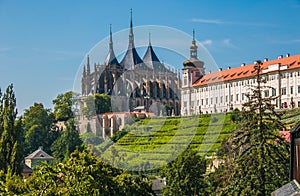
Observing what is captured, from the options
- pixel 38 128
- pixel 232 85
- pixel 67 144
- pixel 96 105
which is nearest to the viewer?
pixel 67 144

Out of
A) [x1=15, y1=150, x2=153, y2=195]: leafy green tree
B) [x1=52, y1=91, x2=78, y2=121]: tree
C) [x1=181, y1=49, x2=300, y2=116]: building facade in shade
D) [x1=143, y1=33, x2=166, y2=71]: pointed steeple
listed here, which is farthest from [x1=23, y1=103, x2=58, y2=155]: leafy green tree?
[x1=15, y1=150, x2=153, y2=195]: leafy green tree

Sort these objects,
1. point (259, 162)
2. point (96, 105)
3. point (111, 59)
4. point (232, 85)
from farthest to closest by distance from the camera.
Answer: point (111, 59) < point (96, 105) < point (232, 85) < point (259, 162)

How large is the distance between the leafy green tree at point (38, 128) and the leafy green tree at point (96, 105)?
18.8 ft

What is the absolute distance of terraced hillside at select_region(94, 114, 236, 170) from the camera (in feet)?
178

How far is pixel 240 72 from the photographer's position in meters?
76.3

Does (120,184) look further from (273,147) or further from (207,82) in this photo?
(207,82)

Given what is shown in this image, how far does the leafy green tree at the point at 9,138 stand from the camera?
119ft

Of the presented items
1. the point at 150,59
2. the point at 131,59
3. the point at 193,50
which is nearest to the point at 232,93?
the point at 193,50

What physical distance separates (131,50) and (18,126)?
62816 mm

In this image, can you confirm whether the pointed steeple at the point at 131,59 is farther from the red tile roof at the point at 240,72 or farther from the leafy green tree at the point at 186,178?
the leafy green tree at the point at 186,178

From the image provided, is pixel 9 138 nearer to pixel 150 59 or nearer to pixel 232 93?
pixel 232 93

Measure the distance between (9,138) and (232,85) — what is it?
44626 mm

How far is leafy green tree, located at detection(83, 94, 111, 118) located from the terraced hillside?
10243mm

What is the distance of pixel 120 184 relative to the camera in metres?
A: 27.0
